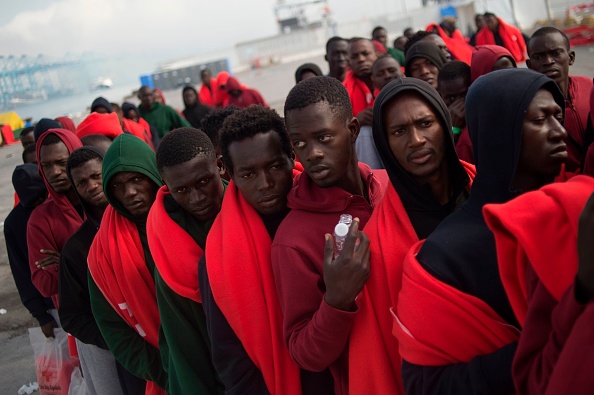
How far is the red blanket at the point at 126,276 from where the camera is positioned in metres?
2.74

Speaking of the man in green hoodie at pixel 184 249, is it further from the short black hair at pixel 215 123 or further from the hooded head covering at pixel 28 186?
the hooded head covering at pixel 28 186

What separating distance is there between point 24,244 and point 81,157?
1287 millimetres

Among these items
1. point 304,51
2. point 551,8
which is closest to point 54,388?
point 551,8

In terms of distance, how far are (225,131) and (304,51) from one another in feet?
146

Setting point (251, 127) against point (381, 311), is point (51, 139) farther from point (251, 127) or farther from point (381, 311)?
point (381, 311)

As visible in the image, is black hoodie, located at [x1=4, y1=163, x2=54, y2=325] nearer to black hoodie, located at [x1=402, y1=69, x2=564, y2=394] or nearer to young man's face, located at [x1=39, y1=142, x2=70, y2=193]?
young man's face, located at [x1=39, y1=142, x2=70, y2=193]

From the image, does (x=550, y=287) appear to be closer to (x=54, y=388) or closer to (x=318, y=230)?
(x=318, y=230)

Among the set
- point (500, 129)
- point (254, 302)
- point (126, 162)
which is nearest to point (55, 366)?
point (126, 162)

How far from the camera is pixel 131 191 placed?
9.27 feet

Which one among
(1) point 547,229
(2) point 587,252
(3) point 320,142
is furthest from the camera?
(3) point 320,142

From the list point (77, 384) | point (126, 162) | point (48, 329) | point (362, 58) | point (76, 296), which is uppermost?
point (362, 58)

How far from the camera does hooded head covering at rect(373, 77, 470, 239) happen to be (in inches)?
71.7

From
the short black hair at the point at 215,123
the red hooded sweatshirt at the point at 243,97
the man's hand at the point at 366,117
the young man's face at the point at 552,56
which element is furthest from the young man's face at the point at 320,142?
the red hooded sweatshirt at the point at 243,97

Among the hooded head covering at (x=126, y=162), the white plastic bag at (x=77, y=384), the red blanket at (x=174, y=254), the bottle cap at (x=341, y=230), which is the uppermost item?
the hooded head covering at (x=126, y=162)
